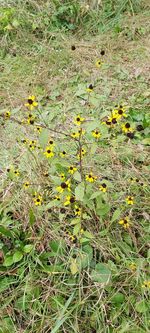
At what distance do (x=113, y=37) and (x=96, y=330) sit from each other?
2.43m

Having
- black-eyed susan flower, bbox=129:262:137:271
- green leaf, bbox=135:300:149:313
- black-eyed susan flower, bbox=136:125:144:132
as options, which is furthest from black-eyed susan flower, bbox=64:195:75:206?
black-eyed susan flower, bbox=136:125:144:132

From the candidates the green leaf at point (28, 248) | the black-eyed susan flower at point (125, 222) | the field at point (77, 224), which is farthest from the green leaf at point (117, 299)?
the green leaf at point (28, 248)

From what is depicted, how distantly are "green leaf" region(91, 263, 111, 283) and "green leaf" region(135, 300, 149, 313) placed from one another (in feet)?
0.49

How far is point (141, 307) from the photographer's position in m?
1.74

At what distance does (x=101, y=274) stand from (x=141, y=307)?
7.9 inches

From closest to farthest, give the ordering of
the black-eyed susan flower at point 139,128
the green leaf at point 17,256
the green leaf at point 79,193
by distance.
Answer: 1. the green leaf at point 79,193
2. the green leaf at point 17,256
3. the black-eyed susan flower at point 139,128

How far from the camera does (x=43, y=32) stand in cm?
362

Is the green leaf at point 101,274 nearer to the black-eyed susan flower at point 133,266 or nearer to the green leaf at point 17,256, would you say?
the black-eyed susan flower at point 133,266

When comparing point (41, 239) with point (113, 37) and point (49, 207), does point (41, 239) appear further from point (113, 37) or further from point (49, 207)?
point (113, 37)

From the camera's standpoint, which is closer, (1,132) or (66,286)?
(66,286)

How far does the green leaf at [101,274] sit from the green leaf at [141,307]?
0.15 metres

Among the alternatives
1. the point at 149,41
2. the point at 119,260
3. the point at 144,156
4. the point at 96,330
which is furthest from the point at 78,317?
the point at 149,41

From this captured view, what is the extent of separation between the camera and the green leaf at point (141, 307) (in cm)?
173

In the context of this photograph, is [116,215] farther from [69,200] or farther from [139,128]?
[139,128]
